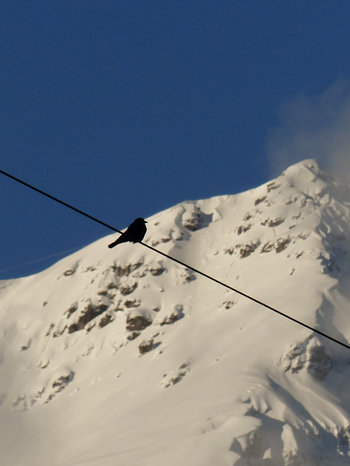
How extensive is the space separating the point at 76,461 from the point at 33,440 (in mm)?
15123

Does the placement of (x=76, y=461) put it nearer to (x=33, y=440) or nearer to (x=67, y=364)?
(x=33, y=440)

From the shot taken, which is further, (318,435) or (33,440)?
(33,440)

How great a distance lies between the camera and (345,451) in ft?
506

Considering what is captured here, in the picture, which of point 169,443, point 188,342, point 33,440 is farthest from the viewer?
point 188,342

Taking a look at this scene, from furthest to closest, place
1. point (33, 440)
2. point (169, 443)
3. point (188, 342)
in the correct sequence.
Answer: point (188, 342) < point (33, 440) < point (169, 443)

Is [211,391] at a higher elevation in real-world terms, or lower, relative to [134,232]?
higher

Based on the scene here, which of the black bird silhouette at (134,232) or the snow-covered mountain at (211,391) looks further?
the snow-covered mountain at (211,391)

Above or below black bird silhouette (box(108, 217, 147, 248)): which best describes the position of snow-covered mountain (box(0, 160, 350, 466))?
above

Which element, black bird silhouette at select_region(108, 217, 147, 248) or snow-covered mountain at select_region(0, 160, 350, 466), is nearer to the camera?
black bird silhouette at select_region(108, 217, 147, 248)

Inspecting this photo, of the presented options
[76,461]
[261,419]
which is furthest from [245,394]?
[76,461]

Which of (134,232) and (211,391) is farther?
(211,391)

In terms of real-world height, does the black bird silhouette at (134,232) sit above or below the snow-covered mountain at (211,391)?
below

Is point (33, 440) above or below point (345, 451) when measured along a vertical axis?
above

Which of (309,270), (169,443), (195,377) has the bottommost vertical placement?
(169,443)
